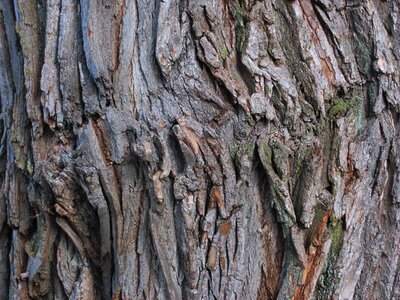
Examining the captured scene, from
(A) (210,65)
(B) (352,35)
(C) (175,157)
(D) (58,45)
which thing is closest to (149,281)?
(C) (175,157)

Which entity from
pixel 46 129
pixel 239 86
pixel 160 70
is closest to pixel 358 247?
pixel 239 86

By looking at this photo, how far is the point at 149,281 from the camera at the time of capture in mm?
1863

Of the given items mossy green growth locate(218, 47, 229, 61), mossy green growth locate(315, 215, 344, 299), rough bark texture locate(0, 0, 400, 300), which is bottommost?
mossy green growth locate(315, 215, 344, 299)

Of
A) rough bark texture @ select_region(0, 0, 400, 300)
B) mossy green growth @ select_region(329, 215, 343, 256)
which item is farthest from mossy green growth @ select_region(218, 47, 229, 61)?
mossy green growth @ select_region(329, 215, 343, 256)

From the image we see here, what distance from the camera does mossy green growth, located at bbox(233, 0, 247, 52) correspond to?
74.9 inches

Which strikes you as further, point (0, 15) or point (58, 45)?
point (0, 15)

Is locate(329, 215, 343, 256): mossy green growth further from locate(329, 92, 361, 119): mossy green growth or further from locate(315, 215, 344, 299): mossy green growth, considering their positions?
locate(329, 92, 361, 119): mossy green growth

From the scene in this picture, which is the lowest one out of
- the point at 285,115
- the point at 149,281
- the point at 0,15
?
the point at 149,281

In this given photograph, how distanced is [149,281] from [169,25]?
888 millimetres

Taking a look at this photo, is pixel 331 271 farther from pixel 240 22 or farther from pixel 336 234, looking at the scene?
pixel 240 22

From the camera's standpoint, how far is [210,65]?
1843mm

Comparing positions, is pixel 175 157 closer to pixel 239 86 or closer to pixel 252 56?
pixel 239 86

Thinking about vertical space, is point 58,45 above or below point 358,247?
above

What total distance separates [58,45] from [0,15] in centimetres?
42
